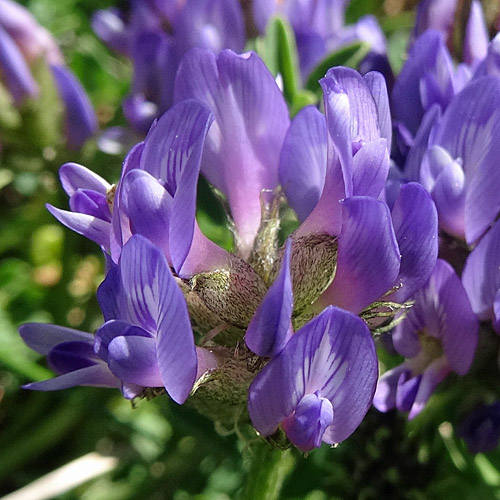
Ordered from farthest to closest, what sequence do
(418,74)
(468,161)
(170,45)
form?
1. (170,45)
2. (418,74)
3. (468,161)

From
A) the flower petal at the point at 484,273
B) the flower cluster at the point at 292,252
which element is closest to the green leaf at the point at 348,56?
the flower cluster at the point at 292,252

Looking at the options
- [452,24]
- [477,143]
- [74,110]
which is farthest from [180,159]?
[74,110]

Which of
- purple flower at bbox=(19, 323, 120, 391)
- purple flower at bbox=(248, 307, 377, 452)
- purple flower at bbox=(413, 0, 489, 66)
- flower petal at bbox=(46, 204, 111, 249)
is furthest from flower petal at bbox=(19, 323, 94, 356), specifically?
purple flower at bbox=(413, 0, 489, 66)

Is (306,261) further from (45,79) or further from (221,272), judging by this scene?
(45,79)

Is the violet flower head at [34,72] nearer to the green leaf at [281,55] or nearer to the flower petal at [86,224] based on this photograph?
the green leaf at [281,55]

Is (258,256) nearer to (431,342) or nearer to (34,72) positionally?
(431,342)

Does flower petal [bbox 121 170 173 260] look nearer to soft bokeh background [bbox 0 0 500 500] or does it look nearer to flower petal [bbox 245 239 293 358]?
flower petal [bbox 245 239 293 358]
